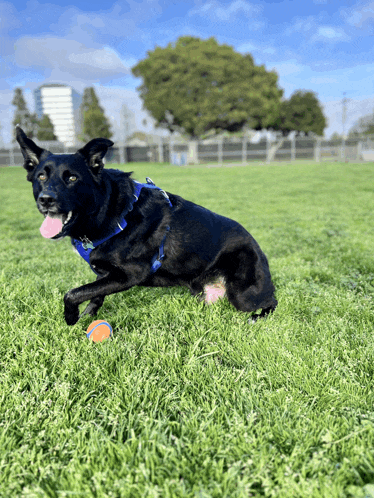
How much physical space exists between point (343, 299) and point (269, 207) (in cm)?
640

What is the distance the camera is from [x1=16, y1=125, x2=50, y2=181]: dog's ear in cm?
266

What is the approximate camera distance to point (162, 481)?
138cm

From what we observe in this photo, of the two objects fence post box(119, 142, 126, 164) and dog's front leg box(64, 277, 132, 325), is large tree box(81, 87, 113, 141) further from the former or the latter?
dog's front leg box(64, 277, 132, 325)

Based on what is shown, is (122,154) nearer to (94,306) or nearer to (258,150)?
(258,150)

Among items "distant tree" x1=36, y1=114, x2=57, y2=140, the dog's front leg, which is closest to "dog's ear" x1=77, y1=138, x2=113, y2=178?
the dog's front leg

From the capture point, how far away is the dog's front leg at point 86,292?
2.64m

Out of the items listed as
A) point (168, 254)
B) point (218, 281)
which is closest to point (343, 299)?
point (218, 281)

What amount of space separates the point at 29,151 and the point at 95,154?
55cm

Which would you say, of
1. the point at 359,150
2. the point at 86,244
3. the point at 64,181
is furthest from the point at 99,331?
the point at 359,150

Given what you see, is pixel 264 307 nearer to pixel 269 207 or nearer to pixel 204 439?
pixel 204 439

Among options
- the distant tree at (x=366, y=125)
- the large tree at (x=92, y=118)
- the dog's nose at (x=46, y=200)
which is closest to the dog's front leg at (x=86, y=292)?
the dog's nose at (x=46, y=200)

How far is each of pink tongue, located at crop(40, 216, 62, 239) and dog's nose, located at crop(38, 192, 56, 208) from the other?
147 millimetres

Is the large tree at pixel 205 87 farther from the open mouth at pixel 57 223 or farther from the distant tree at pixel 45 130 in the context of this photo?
the open mouth at pixel 57 223

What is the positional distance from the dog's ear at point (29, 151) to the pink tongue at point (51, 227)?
0.50 m
